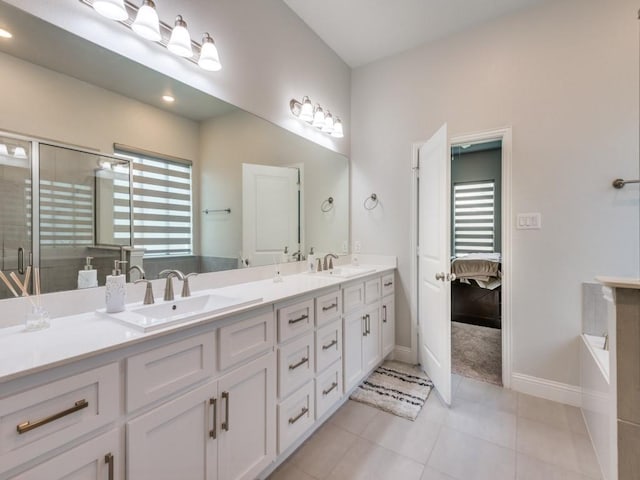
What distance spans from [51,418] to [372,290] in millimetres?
1911

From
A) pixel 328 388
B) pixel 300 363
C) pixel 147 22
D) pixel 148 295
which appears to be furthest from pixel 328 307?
pixel 147 22

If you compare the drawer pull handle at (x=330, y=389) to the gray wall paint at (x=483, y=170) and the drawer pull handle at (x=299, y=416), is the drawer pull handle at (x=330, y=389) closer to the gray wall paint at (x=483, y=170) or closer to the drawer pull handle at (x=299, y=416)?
the drawer pull handle at (x=299, y=416)

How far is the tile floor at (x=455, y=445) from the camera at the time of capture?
1.45 meters

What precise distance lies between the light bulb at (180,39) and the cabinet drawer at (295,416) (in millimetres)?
1726

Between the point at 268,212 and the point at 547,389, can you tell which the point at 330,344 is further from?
the point at 547,389

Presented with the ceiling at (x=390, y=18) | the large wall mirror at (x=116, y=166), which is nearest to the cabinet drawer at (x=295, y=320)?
the large wall mirror at (x=116, y=166)

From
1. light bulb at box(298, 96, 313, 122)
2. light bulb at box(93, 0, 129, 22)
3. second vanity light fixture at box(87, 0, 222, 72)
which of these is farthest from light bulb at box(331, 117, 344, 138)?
light bulb at box(93, 0, 129, 22)

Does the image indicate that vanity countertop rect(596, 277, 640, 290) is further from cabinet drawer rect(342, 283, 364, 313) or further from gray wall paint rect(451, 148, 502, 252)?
gray wall paint rect(451, 148, 502, 252)

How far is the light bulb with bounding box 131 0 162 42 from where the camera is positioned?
124cm

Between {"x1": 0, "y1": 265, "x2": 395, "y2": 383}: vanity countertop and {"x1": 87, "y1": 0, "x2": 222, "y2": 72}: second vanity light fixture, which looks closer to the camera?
{"x1": 0, "y1": 265, "x2": 395, "y2": 383}: vanity countertop

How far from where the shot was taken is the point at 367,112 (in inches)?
113

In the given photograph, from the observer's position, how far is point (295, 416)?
1.51 m

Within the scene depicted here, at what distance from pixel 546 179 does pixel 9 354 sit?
2.79 meters

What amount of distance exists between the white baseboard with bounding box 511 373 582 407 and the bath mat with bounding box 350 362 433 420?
0.62m
